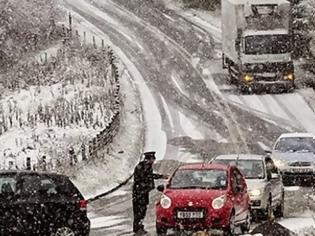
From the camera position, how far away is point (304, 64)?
53.9 meters

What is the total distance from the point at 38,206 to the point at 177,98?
98.5 feet

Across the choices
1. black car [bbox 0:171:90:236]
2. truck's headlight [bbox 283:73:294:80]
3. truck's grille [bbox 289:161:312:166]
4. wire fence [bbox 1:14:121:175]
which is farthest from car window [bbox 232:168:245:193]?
truck's headlight [bbox 283:73:294:80]

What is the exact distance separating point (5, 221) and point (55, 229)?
969 mm

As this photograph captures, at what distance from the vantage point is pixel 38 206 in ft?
58.6

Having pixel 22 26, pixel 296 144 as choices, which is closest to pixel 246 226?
pixel 296 144

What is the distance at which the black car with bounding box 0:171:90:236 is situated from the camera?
697 inches

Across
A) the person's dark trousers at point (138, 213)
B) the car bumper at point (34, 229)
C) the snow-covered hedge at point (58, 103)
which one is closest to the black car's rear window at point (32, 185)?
the car bumper at point (34, 229)

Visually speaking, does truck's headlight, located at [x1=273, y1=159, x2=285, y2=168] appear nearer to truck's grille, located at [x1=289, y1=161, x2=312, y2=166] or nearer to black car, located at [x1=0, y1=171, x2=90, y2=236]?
truck's grille, located at [x1=289, y1=161, x2=312, y2=166]

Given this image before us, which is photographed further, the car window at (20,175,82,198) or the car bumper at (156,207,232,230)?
the car bumper at (156,207,232,230)

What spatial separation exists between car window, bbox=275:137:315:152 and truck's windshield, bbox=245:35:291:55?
1507cm

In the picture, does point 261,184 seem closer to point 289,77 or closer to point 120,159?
point 120,159

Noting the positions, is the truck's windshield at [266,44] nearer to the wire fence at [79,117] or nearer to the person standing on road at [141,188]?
the wire fence at [79,117]

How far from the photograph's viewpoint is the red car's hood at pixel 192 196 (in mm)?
20172

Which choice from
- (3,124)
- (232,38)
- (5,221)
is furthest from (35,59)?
(5,221)
